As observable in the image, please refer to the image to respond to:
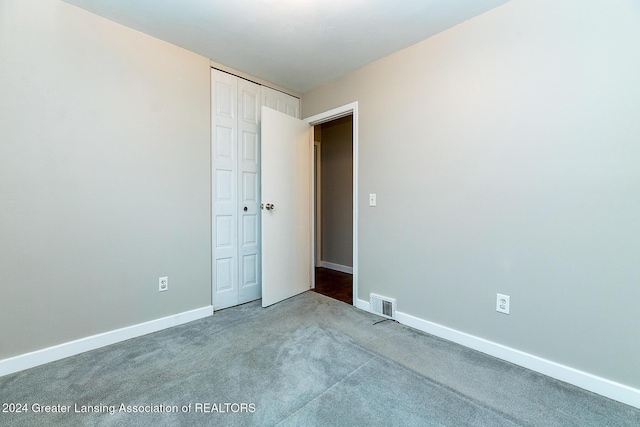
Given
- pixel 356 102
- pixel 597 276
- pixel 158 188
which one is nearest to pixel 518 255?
pixel 597 276

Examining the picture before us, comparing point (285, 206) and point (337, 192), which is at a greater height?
point (337, 192)

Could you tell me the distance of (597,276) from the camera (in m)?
1.49

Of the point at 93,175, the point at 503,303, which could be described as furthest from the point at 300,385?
the point at 93,175

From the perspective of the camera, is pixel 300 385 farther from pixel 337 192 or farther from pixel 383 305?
pixel 337 192

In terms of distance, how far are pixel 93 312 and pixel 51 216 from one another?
0.74 meters

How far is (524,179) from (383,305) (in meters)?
1.52

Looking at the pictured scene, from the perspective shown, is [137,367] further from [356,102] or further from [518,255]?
[356,102]

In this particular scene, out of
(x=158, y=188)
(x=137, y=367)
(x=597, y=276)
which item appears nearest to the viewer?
(x=597, y=276)

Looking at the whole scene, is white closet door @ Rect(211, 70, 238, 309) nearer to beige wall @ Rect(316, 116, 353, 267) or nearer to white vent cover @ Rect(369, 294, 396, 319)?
white vent cover @ Rect(369, 294, 396, 319)

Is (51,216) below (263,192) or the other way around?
below

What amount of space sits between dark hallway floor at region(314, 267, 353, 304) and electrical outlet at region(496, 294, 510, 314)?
1408mm

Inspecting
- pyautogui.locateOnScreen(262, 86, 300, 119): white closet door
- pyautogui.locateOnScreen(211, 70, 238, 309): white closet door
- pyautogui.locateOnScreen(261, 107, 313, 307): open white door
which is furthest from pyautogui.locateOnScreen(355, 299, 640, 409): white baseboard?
pyautogui.locateOnScreen(262, 86, 300, 119): white closet door

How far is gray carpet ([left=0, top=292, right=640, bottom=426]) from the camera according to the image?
1295 millimetres

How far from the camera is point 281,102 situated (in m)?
3.13
